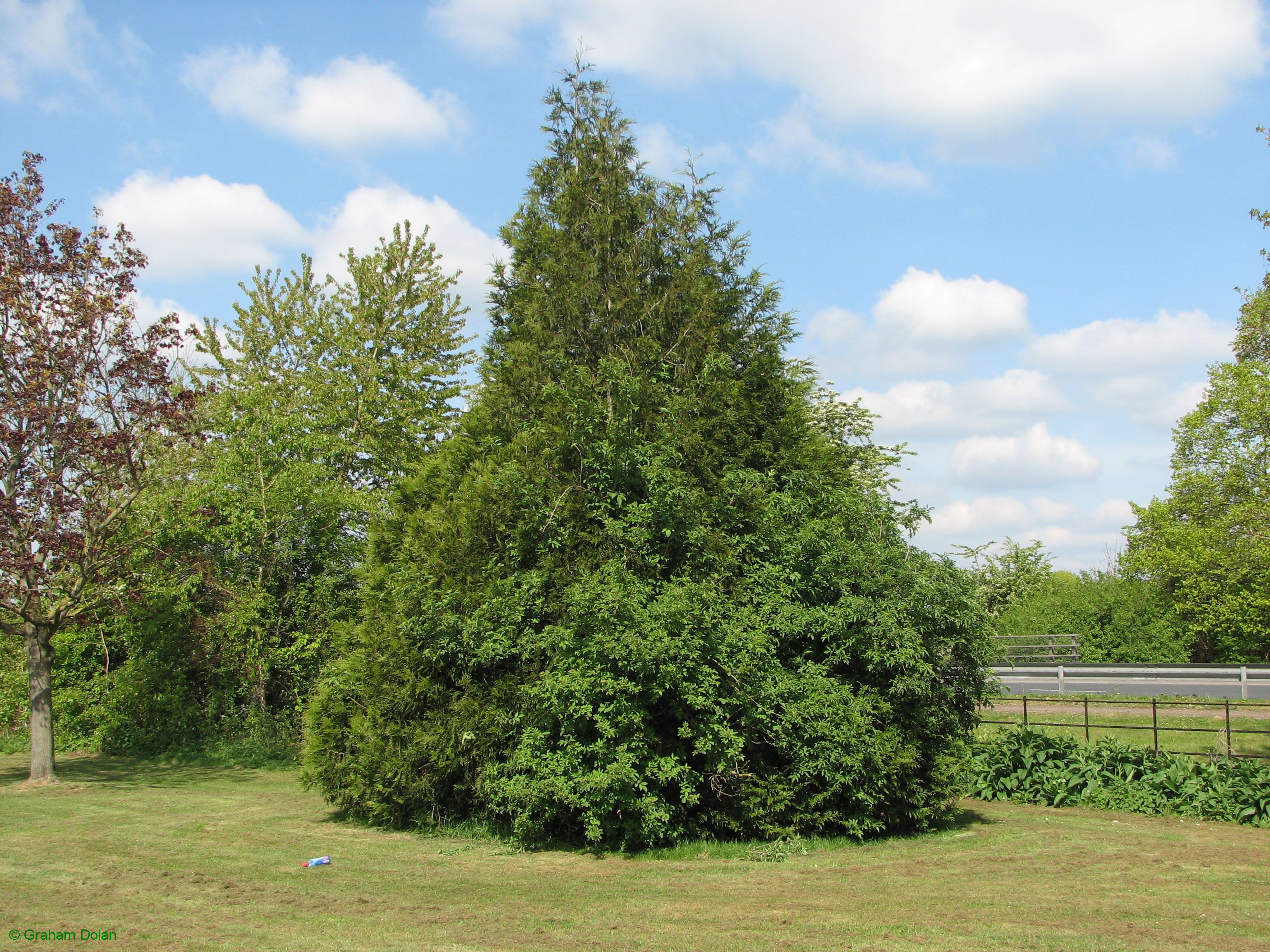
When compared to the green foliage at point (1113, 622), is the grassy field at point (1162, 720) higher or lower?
lower

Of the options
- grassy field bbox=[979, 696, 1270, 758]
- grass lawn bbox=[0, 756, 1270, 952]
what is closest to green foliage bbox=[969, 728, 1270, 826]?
grass lawn bbox=[0, 756, 1270, 952]

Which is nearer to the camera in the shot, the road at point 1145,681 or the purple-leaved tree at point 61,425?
the purple-leaved tree at point 61,425

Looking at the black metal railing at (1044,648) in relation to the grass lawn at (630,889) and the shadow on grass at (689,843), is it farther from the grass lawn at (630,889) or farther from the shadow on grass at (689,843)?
the shadow on grass at (689,843)

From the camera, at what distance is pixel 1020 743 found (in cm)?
1441

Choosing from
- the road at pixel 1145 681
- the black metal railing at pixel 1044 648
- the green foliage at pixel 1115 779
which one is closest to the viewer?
the green foliage at pixel 1115 779

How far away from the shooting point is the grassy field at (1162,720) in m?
17.4

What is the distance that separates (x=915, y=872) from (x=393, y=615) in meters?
7.17

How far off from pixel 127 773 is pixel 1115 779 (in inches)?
713

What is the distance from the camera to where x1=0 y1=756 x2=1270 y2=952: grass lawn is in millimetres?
6801

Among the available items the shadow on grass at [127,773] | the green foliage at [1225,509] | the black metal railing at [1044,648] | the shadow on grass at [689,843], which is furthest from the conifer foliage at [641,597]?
the black metal railing at [1044,648]

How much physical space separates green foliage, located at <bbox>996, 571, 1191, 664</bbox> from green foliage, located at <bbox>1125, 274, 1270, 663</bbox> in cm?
112

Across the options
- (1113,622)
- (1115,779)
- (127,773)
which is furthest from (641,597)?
(1113,622)

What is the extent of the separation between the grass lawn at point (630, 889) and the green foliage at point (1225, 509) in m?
16.0

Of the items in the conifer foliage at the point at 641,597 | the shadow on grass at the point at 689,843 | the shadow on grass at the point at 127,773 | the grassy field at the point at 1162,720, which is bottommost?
the shadow on grass at the point at 127,773
